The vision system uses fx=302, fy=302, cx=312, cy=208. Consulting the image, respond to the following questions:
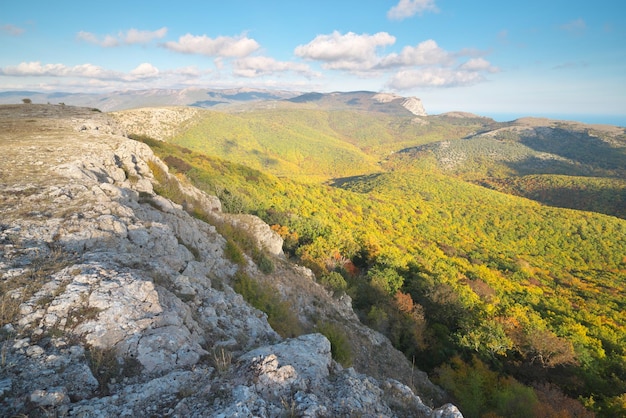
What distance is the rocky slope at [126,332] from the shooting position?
4.83 meters

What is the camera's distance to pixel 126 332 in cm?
589

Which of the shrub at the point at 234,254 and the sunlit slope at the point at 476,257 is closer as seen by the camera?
the shrub at the point at 234,254

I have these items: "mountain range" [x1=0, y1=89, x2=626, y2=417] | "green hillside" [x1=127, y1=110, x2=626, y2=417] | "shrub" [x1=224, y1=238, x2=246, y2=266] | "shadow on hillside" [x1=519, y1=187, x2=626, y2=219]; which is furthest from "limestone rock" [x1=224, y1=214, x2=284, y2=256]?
"shadow on hillside" [x1=519, y1=187, x2=626, y2=219]

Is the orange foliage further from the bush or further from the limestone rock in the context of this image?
the limestone rock

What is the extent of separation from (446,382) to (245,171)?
53.7 m

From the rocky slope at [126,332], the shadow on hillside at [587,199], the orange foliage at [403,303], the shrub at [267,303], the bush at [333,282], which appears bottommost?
the shadow on hillside at [587,199]

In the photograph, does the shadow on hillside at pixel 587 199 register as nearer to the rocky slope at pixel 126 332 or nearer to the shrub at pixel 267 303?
the shrub at pixel 267 303

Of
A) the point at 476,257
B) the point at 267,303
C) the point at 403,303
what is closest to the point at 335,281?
the point at 403,303

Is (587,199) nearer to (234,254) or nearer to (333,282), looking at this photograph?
(333,282)

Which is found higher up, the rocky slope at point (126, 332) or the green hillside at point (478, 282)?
the rocky slope at point (126, 332)

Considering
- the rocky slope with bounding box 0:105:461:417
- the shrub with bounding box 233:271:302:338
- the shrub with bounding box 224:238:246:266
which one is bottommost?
the shrub with bounding box 233:271:302:338

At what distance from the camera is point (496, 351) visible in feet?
93.8

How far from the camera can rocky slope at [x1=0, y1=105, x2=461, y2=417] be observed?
483 cm

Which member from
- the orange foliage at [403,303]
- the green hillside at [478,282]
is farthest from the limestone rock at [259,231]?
the orange foliage at [403,303]
